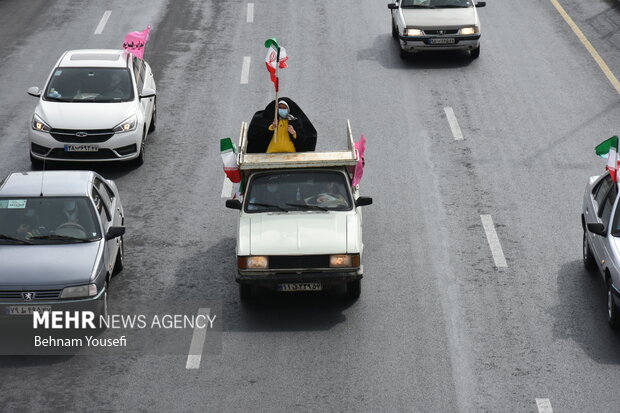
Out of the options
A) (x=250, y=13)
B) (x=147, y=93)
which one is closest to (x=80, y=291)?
(x=147, y=93)

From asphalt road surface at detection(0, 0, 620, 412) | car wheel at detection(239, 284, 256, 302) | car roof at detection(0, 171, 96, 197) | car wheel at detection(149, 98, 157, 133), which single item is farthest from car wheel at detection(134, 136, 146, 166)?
car wheel at detection(239, 284, 256, 302)

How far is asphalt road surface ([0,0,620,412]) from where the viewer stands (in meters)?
13.6

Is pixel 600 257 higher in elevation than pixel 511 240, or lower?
higher

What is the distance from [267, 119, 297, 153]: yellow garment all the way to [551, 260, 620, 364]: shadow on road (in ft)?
14.5

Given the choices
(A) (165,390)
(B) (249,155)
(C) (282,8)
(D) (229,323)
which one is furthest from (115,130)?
(C) (282,8)

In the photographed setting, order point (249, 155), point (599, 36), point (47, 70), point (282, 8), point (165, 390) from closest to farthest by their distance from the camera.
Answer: point (165, 390) → point (249, 155) → point (47, 70) → point (599, 36) → point (282, 8)

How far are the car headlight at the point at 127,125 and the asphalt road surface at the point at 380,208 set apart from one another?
84 centimetres

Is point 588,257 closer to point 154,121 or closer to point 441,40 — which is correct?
point 154,121

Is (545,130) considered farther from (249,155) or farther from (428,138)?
(249,155)

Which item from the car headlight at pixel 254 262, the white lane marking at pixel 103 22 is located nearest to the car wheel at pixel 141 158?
the car headlight at pixel 254 262

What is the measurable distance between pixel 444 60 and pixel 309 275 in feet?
43.8

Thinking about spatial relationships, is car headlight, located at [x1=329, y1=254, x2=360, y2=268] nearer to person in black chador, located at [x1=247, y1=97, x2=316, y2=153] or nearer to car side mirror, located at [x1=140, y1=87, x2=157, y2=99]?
person in black chador, located at [x1=247, y1=97, x2=316, y2=153]

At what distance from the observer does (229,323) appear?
15219mm

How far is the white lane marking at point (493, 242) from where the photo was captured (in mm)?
Answer: 17112
